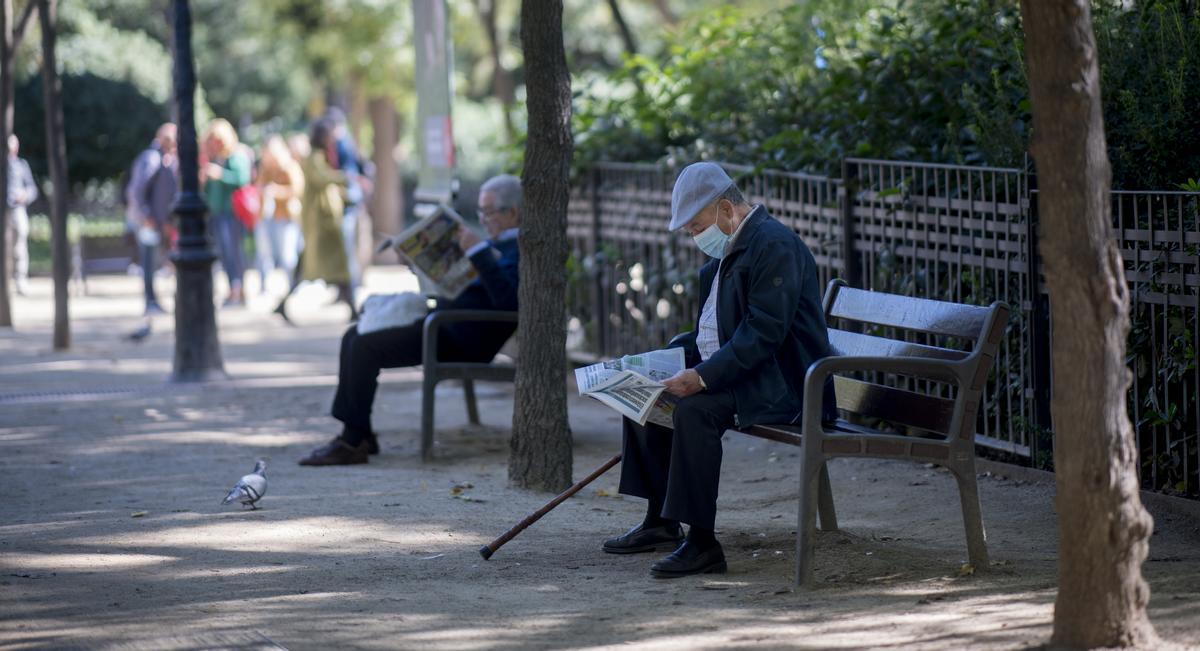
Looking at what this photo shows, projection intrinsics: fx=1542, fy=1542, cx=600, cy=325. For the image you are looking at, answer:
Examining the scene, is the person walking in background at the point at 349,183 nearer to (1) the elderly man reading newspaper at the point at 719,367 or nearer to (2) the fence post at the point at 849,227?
(2) the fence post at the point at 849,227

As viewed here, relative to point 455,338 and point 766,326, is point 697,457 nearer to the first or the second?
point 766,326

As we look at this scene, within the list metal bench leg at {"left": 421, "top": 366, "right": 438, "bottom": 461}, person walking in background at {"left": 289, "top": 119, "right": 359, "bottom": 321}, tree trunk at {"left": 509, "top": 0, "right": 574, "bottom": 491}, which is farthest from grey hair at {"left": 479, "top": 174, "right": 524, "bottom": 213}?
person walking in background at {"left": 289, "top": 119, "right": 359, "bottom": 321}

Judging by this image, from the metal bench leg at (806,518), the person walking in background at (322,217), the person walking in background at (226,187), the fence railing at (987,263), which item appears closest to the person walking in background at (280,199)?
the person walking in background at (226,187)

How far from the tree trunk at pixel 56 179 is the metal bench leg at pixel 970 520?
1039 centimetres

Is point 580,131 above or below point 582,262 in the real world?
above

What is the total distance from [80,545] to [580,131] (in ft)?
20.7

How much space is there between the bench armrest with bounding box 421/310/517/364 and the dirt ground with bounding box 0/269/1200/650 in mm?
614

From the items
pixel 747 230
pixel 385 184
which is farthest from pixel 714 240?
pixel 385 184

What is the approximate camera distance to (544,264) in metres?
7.19

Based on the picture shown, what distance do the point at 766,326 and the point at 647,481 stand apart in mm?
868

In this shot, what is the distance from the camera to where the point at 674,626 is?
4746 mm

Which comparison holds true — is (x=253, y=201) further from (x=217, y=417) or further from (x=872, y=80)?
(x=872, y=80)

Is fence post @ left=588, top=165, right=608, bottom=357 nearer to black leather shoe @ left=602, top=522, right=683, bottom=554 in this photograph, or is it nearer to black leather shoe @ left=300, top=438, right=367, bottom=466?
black leather shoe @ left=300, top=438, right=367, bottom=466

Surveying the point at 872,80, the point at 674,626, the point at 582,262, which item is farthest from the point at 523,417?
the point at 582,262
